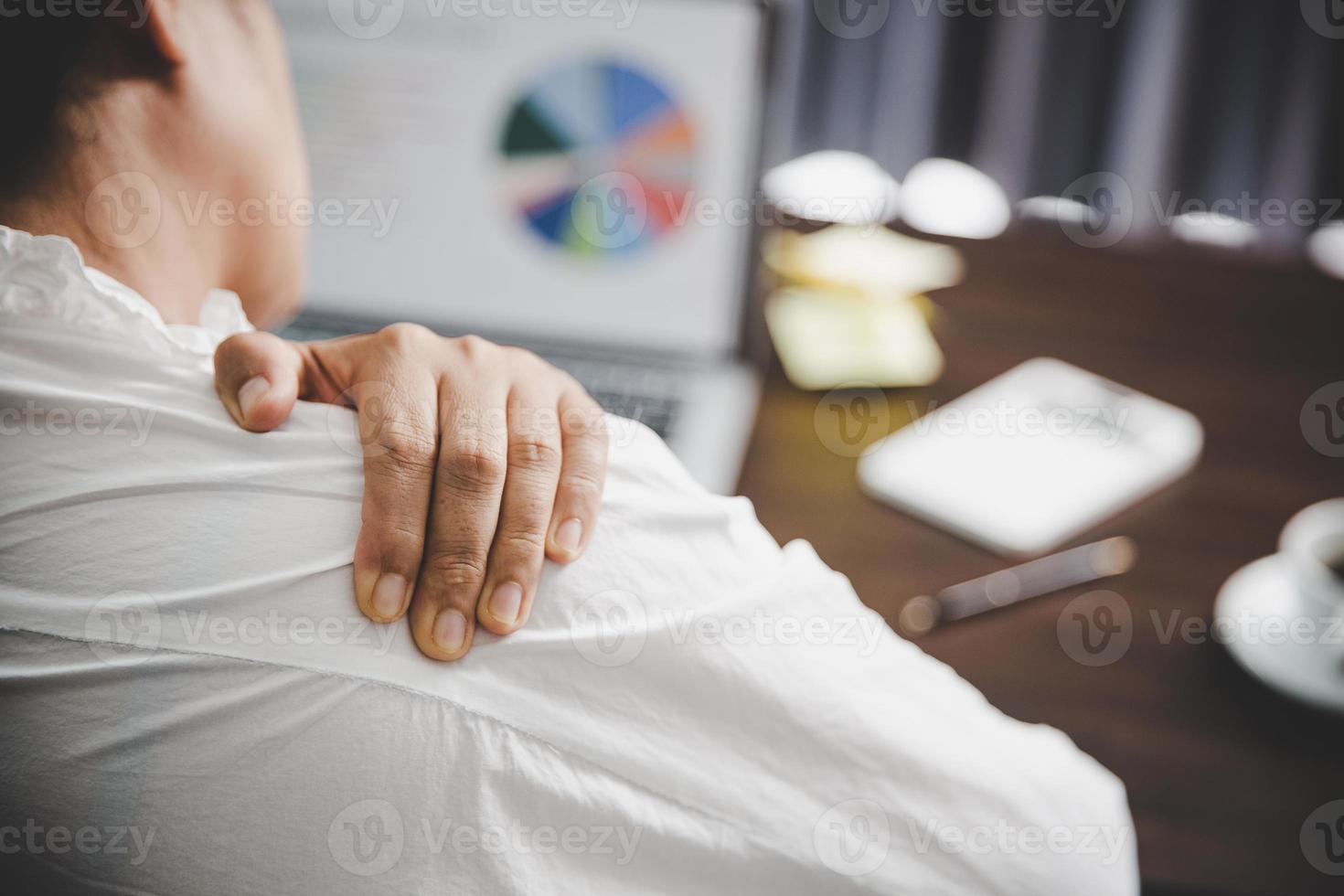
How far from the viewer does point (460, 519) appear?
1.56 feet

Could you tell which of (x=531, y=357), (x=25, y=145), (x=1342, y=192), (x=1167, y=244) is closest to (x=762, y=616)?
(x=531, y=357)

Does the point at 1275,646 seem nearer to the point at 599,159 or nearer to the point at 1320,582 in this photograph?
the point at 1320,582

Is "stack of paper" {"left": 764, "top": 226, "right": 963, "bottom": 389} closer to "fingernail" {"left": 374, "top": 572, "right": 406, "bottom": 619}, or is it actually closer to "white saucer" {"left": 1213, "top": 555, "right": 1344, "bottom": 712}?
"white saucer" {"left": 1213, "top": 555, "right": 1344, "bottom": 712}

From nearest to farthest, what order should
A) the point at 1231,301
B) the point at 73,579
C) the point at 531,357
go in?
the point at 73,579 < the point at 531,357 < the point at 1231,301

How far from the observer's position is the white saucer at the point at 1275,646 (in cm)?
75

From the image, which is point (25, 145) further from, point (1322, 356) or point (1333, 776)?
point (1322, 356)

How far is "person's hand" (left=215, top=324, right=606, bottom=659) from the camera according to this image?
447 mm

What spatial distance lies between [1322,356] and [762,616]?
1000mm

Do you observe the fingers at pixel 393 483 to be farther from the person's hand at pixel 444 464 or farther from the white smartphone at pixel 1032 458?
the white smartphone at pixel 1032 458

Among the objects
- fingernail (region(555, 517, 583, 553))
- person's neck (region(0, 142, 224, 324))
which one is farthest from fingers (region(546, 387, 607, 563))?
person's neck (region(0, 142, 224, 324))

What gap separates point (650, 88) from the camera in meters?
1.13

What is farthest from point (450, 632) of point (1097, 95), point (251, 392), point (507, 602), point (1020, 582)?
point (1097, 95)

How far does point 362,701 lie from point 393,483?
3.7 inches

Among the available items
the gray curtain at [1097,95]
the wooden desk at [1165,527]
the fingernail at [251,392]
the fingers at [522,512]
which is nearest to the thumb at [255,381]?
the fingernail at [251,392]
